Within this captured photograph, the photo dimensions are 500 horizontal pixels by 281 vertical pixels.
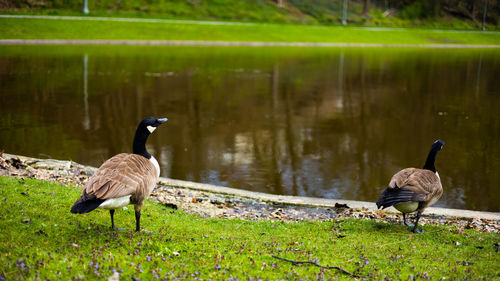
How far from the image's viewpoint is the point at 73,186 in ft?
35.4

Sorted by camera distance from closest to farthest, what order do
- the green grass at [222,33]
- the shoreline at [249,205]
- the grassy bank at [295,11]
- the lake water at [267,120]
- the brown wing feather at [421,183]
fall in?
the brown wing feather at [421,183], the shoreline at [249,205], the lake water at [267,120], the green grass at [222,33], the grassy bank at [295,11]

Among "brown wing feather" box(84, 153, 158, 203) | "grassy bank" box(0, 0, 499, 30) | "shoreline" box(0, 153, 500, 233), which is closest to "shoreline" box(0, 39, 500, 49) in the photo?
"grassy bank" box(0, 0, 499, 30)

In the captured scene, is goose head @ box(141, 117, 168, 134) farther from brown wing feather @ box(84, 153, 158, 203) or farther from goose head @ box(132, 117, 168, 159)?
brown wing feather @ box(84, 153, 158, 203)

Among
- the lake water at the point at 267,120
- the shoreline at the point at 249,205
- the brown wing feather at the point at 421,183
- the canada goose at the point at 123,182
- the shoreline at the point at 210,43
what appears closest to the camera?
the canada goose at the point at 123,182

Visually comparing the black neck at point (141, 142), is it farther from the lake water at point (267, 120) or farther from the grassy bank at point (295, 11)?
the grassy bank at point (295, 11)

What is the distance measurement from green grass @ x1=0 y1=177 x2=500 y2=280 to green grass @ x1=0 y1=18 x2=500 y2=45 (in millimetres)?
47337

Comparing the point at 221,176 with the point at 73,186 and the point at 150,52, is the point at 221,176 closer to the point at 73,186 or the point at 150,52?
the point at 73,186

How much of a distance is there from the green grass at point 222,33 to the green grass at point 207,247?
155 ft

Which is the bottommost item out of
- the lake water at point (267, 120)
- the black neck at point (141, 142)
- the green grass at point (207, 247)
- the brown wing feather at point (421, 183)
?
the lake water at point (267, 120)

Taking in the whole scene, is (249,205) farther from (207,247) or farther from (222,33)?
(222,33)

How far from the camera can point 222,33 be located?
63281 millimetres

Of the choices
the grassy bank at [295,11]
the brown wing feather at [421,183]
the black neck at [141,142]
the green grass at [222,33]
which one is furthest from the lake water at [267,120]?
the grassy bank at [295,11]

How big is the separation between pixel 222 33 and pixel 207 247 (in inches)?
2287

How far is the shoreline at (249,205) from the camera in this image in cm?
1039
